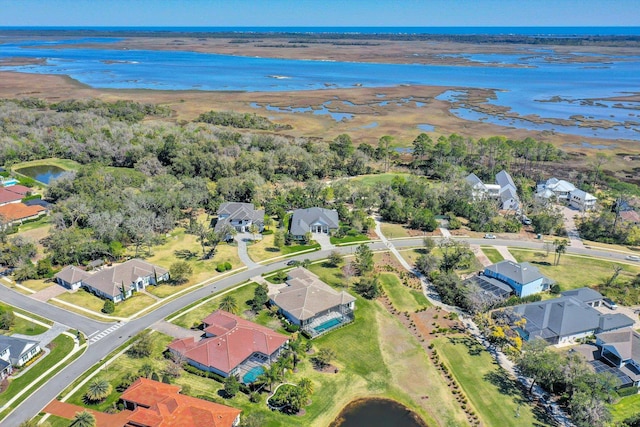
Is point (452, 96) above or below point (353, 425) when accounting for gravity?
above

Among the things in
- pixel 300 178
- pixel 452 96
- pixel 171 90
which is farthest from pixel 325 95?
pixel 300 178

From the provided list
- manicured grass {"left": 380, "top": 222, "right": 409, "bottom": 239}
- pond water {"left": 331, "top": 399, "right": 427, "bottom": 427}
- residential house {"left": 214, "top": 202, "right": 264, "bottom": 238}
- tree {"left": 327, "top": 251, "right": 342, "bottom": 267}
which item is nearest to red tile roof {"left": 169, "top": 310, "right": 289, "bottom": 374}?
pond water {"left": 331, "top": 399, "right": 427, "bottom": 427}

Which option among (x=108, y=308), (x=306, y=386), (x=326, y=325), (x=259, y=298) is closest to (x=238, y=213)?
(x=259, y=298)

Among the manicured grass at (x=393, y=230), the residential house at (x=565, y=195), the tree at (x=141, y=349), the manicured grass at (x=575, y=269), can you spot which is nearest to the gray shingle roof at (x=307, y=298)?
the tree at (x=141, y=349)

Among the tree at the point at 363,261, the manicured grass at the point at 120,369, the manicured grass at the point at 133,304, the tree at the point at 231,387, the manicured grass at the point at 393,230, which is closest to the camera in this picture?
the manicured grass at the point at 120,369

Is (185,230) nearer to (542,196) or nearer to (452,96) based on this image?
(542,196)

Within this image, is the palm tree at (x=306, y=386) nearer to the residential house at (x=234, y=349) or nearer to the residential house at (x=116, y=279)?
the residential house at (x=234, y=349)

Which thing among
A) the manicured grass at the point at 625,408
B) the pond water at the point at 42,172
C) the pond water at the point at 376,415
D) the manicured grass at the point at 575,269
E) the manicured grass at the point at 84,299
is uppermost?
the pond water at the point at 42,172
